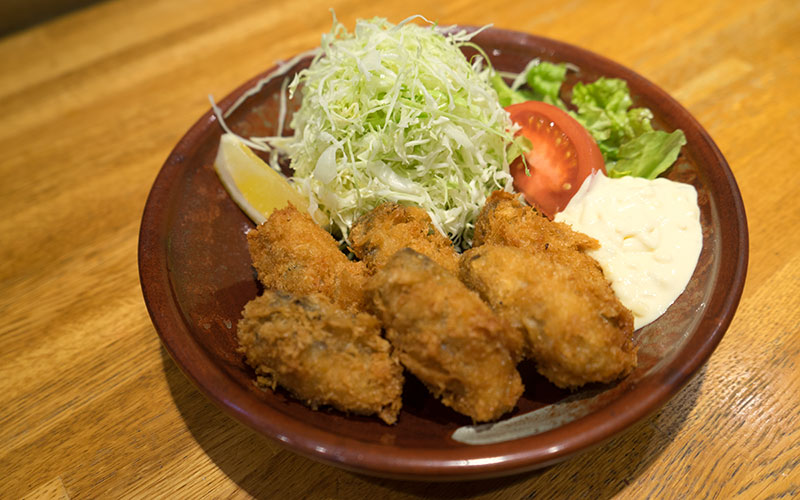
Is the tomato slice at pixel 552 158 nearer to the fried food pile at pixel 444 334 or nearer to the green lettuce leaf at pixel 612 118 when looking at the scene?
the green lettuce leaf at pixel 612 118

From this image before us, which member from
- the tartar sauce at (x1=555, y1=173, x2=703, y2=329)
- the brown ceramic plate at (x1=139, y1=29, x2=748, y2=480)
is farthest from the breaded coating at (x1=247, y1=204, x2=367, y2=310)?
the tartar sauce at (x1=555, y1=173, x2=703, y2=329)

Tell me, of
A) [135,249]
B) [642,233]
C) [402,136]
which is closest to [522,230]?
[642,233]

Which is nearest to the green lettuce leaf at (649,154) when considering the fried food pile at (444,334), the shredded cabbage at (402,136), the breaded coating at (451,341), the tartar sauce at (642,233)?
the tartar sauce at (642,233)

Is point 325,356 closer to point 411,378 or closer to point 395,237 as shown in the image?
point 411,378

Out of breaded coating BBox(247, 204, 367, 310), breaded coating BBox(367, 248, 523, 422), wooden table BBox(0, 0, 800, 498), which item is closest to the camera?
breaded coating BBox(367, 248, 523, 422)

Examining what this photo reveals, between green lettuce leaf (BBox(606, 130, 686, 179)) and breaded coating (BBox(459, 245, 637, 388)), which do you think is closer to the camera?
breaded coating (BBox(459, 245, 637, 388))

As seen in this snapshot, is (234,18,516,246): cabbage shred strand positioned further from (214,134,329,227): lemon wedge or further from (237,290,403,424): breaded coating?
(237,290,403,424): breaded coating
